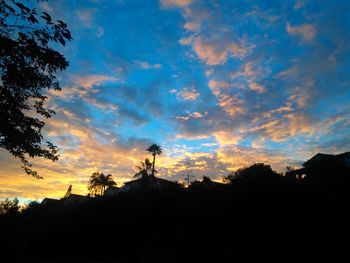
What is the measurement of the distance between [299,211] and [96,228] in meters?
17.6

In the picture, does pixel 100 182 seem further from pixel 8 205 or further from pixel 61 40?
pixel 61 40

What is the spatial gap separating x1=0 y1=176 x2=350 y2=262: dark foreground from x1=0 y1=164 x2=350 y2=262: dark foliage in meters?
0.04

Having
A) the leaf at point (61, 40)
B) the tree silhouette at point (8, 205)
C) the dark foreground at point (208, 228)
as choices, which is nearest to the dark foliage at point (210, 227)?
the dark foreground at point (208, 228)

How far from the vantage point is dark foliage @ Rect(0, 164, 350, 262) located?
1219 centimetres

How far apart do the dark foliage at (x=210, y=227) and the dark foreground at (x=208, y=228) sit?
0.14ft

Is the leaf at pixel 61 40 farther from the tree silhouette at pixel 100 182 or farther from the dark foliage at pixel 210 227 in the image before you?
the tree silhouette at pixel 100 182

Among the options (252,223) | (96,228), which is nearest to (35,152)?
(252,223)

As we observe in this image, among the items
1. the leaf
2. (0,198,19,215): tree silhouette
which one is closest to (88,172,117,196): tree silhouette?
(0,198,19,215): tree silhouette

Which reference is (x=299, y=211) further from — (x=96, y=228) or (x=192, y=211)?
(x=96, y=228)

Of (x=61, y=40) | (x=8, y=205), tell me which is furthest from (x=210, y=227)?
(x=8, y=205)

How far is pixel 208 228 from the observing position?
53.0 ft

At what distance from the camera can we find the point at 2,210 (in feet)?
140

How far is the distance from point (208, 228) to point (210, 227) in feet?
0.53

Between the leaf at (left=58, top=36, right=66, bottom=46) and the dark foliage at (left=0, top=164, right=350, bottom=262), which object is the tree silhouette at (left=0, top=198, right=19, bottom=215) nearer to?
the dark foliage at (left=0, top=164, right=350, bottom=262)
